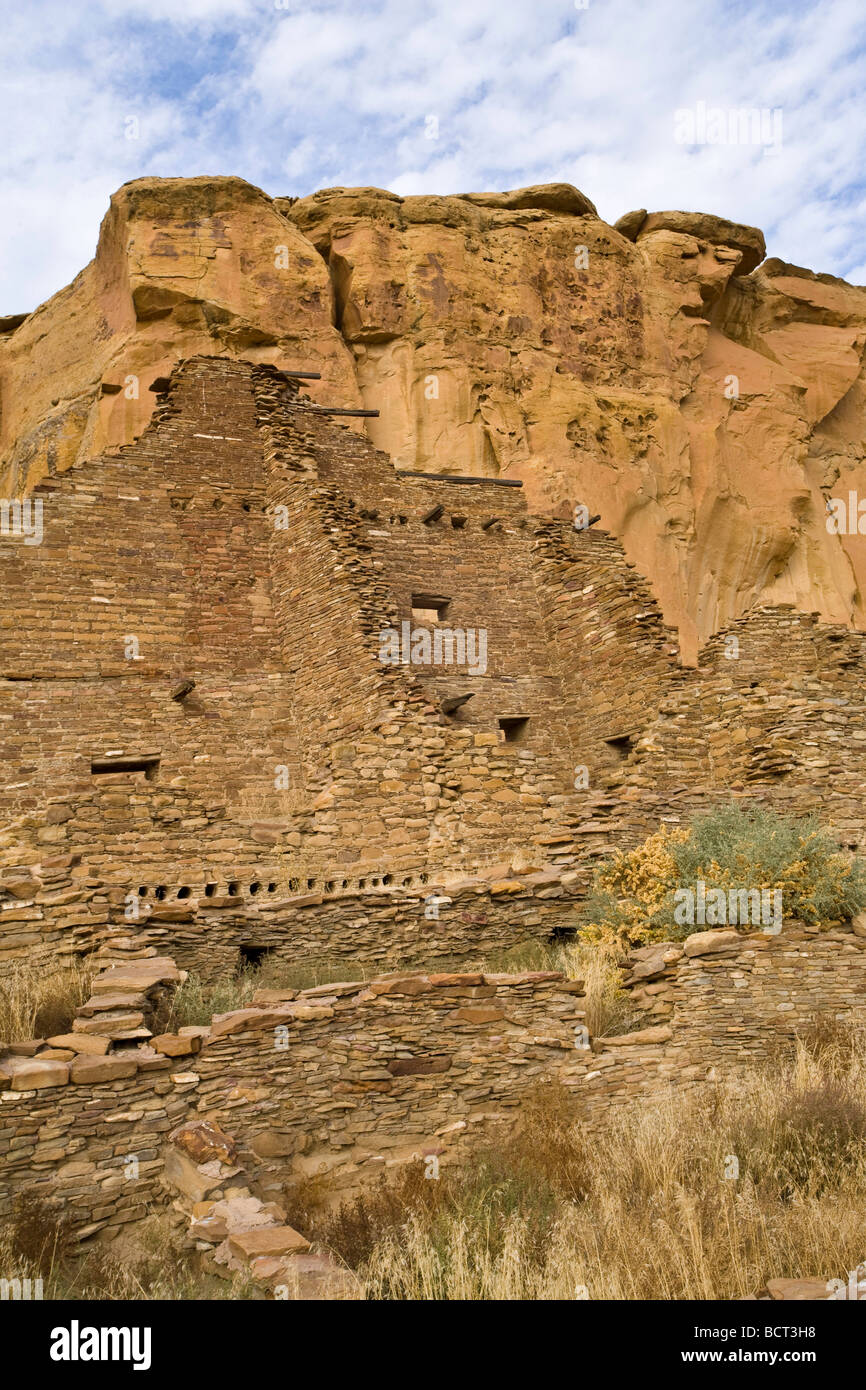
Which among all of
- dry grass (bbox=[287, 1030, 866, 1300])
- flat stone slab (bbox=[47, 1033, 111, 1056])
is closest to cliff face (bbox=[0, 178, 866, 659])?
flat stone slab (bbox=[47, 1033, 111, 1056])

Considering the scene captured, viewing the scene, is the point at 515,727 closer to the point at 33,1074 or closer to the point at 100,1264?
the point at 33,1074

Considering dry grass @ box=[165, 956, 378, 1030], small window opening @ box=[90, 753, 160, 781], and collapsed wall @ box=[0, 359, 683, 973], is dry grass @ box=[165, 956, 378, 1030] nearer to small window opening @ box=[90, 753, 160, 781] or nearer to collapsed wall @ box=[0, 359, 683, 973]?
collapsed wall @ box=[0, 359, 683, 973]

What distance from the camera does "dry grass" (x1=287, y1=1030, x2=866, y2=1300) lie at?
16.7 ft

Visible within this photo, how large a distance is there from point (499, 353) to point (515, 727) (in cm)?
1314

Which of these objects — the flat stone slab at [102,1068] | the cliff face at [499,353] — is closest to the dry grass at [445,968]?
the flat stone slab at [102,1068]

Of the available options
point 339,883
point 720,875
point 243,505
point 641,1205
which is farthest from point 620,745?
point 641,1205

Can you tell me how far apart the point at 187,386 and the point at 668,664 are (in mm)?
9158

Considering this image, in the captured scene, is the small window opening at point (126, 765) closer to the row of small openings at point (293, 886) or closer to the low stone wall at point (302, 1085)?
the row of small openings at point (293, 886)

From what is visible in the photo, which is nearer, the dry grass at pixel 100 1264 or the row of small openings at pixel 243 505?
the dry grass at pixel 100 1264

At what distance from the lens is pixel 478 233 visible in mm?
27609

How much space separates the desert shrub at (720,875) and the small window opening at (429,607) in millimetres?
7639

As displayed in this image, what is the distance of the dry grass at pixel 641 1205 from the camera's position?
16.7 feet

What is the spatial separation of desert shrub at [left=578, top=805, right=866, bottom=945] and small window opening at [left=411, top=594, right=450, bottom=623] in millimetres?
7639

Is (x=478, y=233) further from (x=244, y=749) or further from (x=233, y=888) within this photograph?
(x=233, y=888)
